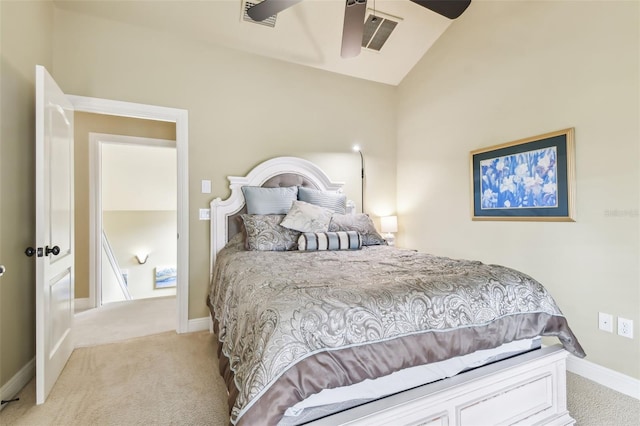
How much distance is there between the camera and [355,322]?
1104 mm

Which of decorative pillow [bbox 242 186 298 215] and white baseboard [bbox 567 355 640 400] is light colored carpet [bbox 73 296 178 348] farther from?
white baseboard [bbox 567 355 640 400]

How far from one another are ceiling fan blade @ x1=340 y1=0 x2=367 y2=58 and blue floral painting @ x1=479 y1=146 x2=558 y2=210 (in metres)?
1.69

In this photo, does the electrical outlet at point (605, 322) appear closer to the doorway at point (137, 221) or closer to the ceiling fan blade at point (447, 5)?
the ceiling fan blade at point (447, 5)

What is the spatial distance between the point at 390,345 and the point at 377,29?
319 cm

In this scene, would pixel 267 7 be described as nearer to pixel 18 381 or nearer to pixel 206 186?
pixel 206 186

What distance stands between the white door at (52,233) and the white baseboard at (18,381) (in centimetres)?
17

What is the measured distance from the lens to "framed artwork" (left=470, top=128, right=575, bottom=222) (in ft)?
7.47

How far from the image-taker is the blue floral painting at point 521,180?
2.38 m

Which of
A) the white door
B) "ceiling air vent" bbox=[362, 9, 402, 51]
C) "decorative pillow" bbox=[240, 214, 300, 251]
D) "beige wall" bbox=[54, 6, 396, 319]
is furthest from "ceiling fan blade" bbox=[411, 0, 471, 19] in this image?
the white door

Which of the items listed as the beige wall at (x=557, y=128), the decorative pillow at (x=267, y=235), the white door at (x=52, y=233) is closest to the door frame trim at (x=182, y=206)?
the decorative pillow at (x=267, y=235)

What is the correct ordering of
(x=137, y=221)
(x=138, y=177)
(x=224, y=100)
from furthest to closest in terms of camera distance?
1. (x=137, y=221)
2. (x=138, y=177)
3. (x=224, y=100)

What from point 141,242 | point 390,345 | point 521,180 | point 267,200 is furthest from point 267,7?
point 141,242

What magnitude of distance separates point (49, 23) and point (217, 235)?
7.19ft

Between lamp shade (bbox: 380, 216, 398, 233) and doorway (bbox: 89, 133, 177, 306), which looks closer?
lamp shade (bbox: 380, 216, 398, 233)
